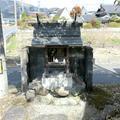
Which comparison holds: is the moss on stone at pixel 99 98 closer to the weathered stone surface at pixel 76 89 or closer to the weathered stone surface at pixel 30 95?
the weathered stone surface at pixel 76 89

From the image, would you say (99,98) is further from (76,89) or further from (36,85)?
(36,85)

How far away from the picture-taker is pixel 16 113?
864cm

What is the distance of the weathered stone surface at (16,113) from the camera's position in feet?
27.4

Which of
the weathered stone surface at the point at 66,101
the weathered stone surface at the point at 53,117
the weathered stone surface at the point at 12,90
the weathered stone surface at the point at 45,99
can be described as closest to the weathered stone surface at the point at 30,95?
the weathered stone surface at the point at 45,99

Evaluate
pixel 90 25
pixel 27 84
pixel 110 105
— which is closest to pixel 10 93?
pixel 27 84

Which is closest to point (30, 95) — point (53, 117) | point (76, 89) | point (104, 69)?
point (53, 117)

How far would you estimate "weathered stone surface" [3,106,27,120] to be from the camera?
835 centimetres

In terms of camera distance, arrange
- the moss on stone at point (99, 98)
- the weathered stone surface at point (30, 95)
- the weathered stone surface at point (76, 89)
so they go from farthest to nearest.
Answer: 1. the weathered stone surface at point (76, 89)
2. the weathered stone surface at point (30, 95)
3. the moss on stone at point (99, 98)

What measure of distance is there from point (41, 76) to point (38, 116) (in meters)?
2.38

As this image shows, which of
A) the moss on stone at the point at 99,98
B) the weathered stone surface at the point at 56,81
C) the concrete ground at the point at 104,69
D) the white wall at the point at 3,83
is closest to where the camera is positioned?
the moss on stone at the point at 99,98

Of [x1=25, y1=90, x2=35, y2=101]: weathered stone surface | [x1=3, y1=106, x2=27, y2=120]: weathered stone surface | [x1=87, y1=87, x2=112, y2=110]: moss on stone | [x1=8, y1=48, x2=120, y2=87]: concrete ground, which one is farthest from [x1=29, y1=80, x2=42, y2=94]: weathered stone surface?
[x1=8, y1=48, x2=120, y2=87]: concrete ground

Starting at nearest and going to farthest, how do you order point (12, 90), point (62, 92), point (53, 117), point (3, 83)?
point (53, 117) < point (62, 92) < point (3, 83) < point (12, 90)

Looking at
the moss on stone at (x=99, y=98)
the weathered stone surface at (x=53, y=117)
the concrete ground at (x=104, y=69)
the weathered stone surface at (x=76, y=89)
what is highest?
the weathered stone surface at (x=76, y=89)

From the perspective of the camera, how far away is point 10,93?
1077 cm
